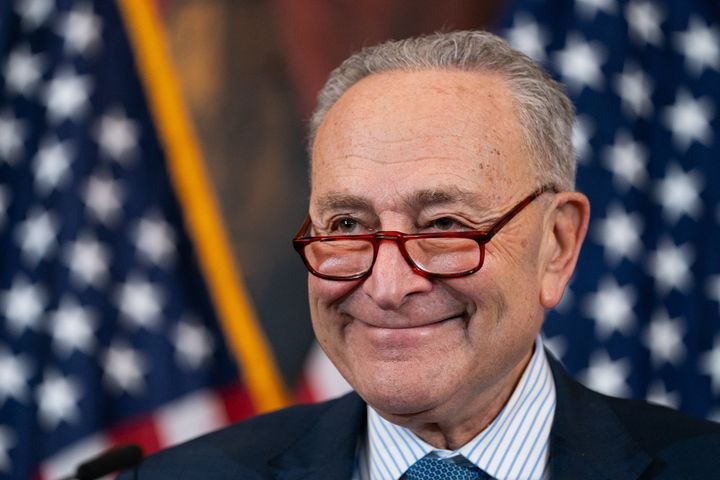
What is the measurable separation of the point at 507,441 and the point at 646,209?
164cm

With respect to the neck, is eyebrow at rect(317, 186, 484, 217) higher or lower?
higher

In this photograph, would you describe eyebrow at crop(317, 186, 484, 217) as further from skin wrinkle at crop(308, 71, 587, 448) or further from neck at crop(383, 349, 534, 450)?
neck at crop(383, 349, 534, 450)

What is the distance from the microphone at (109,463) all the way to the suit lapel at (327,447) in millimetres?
301

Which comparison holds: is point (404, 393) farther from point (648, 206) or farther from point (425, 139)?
point (648, 206)

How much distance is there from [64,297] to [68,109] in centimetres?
69

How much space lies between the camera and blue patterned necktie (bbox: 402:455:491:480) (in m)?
1.83

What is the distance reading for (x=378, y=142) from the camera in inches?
66.5

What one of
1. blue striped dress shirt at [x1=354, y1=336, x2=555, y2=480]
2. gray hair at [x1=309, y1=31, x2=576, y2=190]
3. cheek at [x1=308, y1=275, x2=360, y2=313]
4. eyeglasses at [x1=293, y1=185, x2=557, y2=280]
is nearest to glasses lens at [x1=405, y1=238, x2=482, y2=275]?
eyeglasses at [x1=293, y1=185, x2=557, y2=280]

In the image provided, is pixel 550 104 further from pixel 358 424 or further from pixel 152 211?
pixel 152 211

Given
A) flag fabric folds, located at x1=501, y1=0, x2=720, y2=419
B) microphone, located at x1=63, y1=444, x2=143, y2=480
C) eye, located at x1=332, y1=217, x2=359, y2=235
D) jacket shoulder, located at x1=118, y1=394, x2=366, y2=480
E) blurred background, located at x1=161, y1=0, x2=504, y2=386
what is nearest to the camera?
eye, located at x1=332, y1=217, x2=359, y2=235

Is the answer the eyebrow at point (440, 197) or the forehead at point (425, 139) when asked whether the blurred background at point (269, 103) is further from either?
the eyebrow at point (440, 197)

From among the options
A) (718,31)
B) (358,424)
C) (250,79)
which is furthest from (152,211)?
(718,31)

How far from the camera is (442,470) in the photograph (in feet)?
6.05

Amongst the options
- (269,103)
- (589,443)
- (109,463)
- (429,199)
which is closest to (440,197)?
(429,199)
